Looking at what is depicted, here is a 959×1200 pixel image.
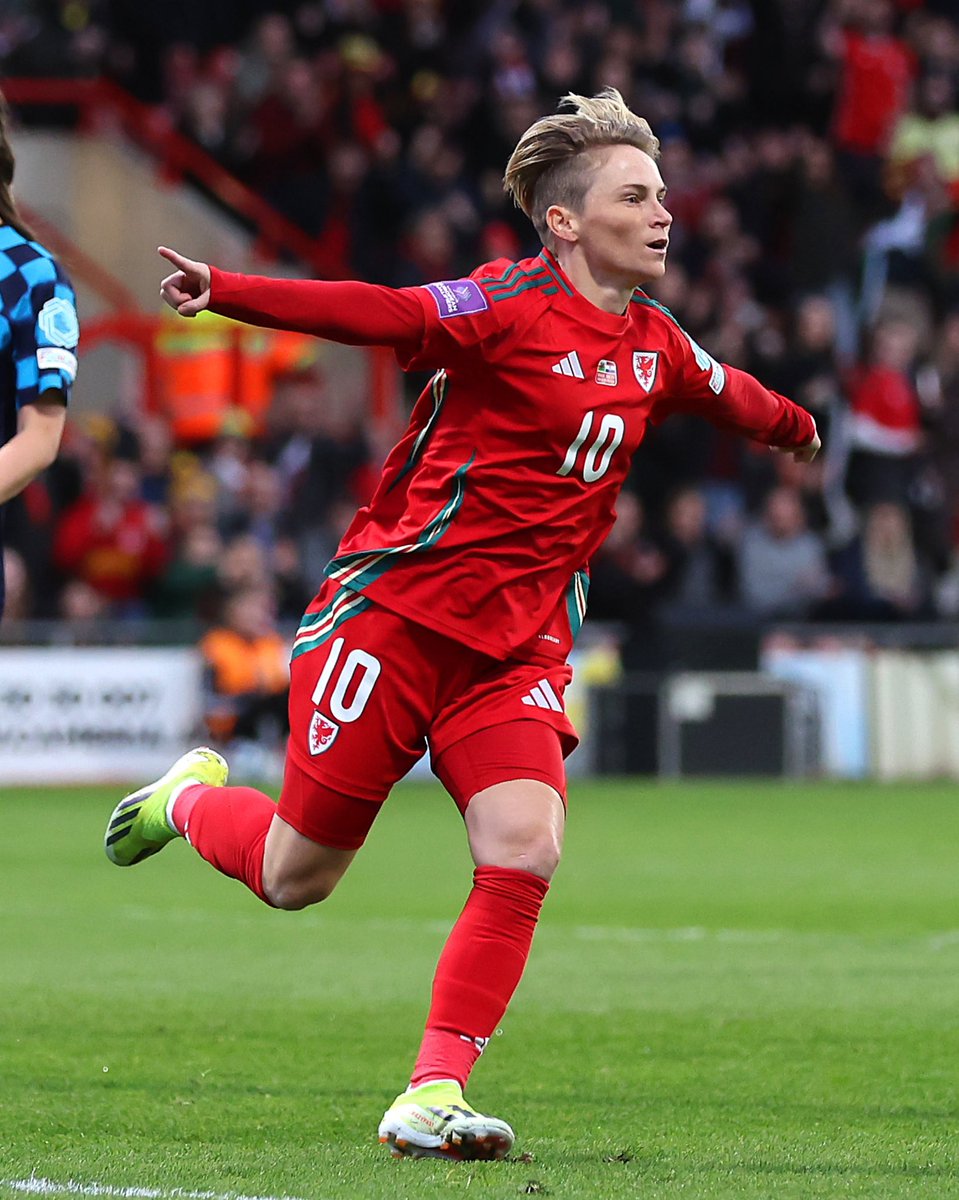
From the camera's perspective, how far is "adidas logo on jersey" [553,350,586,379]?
5.34 meters

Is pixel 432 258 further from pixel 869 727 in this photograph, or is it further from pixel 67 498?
pixel 869 727

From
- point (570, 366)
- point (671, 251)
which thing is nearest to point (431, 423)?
point (570, 366)

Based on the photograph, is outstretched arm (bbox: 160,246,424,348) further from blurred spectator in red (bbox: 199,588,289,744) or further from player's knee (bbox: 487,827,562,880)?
blurred spectator in red (bbox: 199,588,289,744)

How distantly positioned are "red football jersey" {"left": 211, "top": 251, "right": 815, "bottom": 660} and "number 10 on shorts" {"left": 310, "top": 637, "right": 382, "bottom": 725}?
14cm

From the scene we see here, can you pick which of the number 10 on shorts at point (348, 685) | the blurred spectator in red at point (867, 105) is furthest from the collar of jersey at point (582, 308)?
the blurred spectator in red at point (867, 105)

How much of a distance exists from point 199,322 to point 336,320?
15.8 metres

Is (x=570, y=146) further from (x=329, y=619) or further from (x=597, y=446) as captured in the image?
(x=329, y=619)

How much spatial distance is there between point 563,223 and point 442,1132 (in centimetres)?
210

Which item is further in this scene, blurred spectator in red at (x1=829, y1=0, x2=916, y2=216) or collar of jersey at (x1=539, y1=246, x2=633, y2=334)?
blurred spectator in red at (x1=829, y1=0, x2=916, y2=216)

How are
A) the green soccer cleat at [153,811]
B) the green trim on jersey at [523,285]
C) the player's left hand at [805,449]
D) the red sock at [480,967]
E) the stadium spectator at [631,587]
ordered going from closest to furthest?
the red sock at [480,967]
the green trim on jersey at [523,285]
the player's left hand at [805,449]
the green soccer cleat at [153,811]
the stadium spectator at [631,587]

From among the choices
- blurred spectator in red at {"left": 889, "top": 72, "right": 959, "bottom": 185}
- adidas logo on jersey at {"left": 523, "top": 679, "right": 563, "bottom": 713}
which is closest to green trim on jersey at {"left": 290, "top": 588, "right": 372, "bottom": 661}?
adidas logo on jersey at {"left": 523, "top": 679, "right": 563, "bottom": 713}

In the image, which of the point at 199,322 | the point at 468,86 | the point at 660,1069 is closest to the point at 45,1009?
the point at 660,1069

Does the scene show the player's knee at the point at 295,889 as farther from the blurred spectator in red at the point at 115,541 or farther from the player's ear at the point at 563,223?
the blurred spectator in red at the point at 115,541

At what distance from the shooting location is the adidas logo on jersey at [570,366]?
17.5 ft
